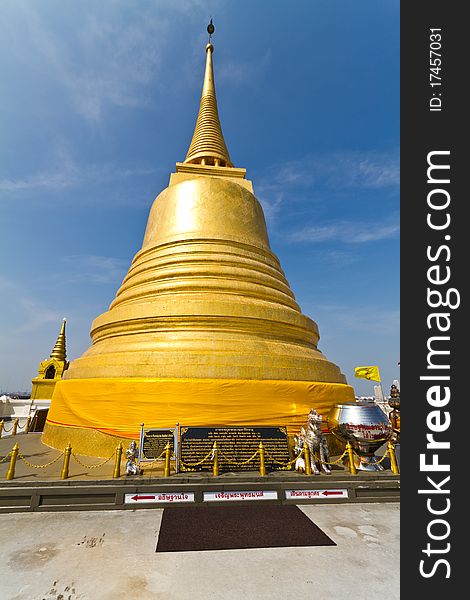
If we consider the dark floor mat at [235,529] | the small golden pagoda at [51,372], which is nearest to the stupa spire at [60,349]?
the small golden pagoda at [51,372]

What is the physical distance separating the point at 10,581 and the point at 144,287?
8.35m

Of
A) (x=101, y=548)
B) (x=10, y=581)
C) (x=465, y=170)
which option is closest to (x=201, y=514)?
(x=101, y=548)

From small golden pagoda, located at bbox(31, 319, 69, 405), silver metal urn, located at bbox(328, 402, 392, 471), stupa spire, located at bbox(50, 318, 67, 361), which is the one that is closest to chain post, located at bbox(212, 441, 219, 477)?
silver metal urn, located at bbox(328, 402, 392, 471)

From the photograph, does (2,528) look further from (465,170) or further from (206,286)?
(465,170)

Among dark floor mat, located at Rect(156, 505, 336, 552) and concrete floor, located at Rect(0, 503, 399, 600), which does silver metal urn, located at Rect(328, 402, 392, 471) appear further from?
dark floor mat, located at Rect(156, 505, 336, 552)

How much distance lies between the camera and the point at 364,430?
723cm

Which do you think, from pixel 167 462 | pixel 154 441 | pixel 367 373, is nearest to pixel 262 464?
pixel 167 462

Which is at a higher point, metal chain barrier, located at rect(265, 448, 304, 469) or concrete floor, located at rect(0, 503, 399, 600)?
metal chain barrier, located at rect(265, 448, 304, 469)

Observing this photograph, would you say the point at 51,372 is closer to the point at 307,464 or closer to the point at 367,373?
the point at 367,373

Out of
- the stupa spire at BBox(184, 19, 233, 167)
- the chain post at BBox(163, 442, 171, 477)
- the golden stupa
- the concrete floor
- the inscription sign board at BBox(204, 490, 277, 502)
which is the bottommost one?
the concrete floor

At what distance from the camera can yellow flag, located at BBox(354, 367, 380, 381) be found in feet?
63.3

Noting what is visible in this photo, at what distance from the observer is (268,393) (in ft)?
27.3

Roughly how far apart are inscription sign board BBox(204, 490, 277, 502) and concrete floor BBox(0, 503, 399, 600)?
1071 millimetres

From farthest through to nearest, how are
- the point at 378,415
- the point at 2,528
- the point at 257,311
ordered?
the point at 257,311 < the point at 378,415 < the point at 2,528
